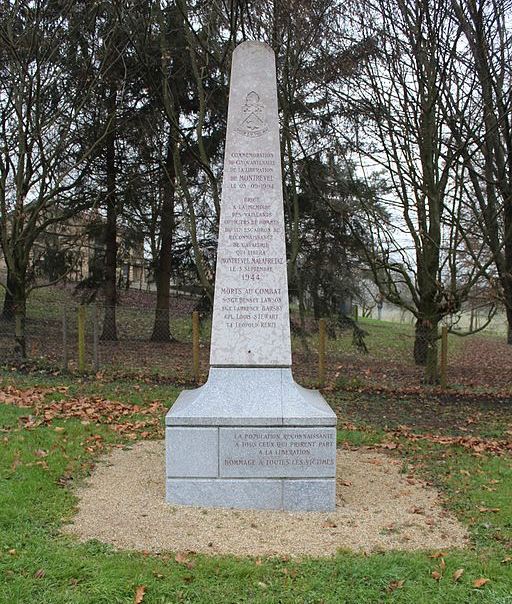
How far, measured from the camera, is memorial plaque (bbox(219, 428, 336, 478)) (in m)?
5.01

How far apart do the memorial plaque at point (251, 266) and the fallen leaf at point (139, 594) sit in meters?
2.18

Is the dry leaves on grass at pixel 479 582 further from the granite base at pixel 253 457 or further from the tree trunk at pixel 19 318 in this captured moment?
the tree trunk at pixel 19 318

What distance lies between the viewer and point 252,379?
5.33 metres

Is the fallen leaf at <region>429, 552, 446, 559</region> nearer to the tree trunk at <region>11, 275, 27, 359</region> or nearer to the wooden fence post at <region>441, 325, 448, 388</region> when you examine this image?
the wooden fence post at <region>441, 325, 448, 388</region>

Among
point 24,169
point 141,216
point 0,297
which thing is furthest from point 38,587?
point 0,297

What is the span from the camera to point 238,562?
3949 mm

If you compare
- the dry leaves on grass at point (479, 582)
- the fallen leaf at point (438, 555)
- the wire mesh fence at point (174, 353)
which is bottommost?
the fallen leaf at point (438, 555)

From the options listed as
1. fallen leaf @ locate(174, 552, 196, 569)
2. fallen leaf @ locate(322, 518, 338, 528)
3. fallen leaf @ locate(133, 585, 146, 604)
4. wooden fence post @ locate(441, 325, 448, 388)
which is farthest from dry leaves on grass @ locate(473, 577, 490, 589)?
wooden fence post @ locate(441, 325, 448, 388)

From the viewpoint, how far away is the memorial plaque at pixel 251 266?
17.7 ft

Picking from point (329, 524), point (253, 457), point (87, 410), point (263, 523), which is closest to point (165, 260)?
point (87, 410)

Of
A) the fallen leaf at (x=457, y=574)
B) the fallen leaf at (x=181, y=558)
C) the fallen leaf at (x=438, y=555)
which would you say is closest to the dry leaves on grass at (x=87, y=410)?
the fallen leaf at (x=181, y=558)

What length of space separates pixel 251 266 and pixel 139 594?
2835 millimetres

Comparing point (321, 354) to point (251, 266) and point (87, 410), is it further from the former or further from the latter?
point (251, 266)

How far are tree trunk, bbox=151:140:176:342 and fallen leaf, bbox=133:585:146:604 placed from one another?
12362mm
